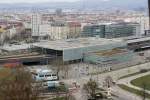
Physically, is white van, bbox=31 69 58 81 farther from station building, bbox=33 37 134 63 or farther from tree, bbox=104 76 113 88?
station building, bbox=33 37 134 63

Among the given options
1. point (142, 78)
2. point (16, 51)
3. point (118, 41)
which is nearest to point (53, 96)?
point (142, 78)

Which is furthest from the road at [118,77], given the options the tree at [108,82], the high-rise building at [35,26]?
the high-rise building at [35,26]

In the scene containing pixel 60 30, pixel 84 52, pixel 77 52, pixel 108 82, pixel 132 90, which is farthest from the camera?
pixel 60 30

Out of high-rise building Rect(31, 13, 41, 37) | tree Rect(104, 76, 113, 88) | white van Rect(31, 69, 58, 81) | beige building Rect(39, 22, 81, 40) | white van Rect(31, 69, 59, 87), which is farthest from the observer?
high-rise building Rect(31, 13, 41, 37)

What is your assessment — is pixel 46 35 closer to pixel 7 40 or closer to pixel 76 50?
pixel 7 40

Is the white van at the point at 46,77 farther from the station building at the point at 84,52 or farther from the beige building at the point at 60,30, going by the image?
the beige building at the point at 60,30

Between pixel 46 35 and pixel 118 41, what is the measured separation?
773 cm

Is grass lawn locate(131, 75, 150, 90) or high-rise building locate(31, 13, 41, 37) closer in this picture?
grass lawn locate(131, 75, 150, 90)

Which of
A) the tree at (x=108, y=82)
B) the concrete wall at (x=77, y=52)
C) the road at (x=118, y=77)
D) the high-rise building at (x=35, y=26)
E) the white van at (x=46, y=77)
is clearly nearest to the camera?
the road at (x=118, y=77)

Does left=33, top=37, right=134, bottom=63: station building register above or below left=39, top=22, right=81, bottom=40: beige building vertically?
below

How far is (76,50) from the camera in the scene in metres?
15.4

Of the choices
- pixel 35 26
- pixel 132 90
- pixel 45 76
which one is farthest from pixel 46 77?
pixel 35 26

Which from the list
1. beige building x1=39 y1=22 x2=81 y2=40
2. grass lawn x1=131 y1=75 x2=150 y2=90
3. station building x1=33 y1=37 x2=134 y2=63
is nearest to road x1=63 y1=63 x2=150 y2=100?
grass lawn x1=131 y1=75 x2=150 y2=90

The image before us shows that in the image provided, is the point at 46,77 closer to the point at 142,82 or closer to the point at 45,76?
the point at 45,76
